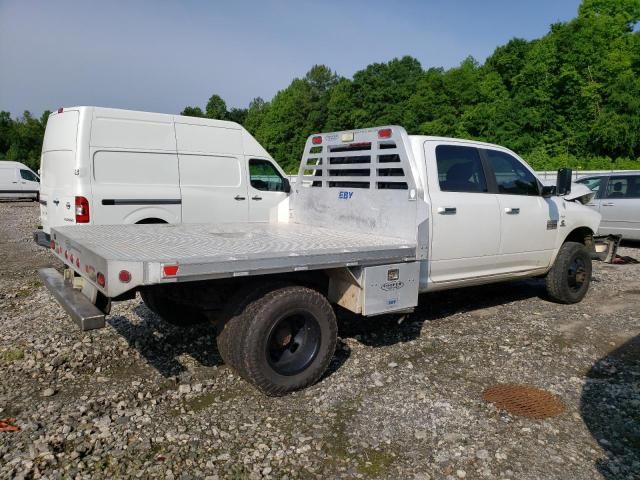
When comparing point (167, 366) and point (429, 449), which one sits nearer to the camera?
point (429, 449)

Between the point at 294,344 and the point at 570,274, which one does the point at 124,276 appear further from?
the point at 570,274

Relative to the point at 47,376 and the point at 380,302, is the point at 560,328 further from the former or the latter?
the point at 47,376

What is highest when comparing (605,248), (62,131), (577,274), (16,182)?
(62,131)

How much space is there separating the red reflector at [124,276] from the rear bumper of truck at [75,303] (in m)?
0.51

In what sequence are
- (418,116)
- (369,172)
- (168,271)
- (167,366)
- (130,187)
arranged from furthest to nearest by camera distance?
(418,116) < (130,187) < (369,172) < (167,366) < (168,271)

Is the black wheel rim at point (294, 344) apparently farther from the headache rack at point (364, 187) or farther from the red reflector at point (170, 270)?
the headache rack at point (364, 187)

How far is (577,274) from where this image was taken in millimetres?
6738

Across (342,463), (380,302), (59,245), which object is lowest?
(342,463)

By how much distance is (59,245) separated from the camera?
452 cm

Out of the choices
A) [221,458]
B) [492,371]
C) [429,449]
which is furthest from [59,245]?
[492,371]

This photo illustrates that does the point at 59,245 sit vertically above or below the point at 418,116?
below

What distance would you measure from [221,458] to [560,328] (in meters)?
4.18

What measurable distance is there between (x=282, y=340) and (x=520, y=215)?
3337 millimetres

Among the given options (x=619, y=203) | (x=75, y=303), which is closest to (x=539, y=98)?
(x=619, y=203)
